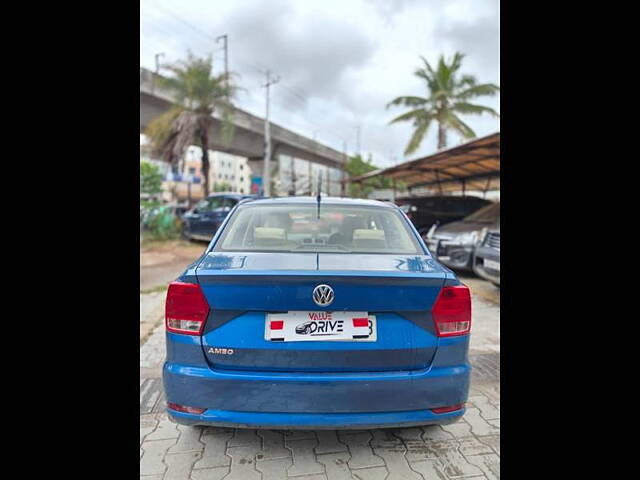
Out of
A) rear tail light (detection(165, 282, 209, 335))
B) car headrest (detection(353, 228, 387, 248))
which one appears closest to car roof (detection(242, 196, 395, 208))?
Result: car headrest (detection(353, 228, 387, 248))

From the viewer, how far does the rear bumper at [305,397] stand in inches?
69.9

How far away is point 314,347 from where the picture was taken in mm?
1783

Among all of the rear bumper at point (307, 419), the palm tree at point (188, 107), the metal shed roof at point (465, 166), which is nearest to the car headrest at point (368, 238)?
the rear bumper at point (307, 419)

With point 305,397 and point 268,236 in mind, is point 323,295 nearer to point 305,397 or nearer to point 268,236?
point 305,397

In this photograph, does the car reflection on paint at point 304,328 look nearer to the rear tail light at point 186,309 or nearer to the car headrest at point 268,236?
the rear tail light at point 186,309

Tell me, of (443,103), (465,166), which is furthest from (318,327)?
(443,103)

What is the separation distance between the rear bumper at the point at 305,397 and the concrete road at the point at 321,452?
400 mm

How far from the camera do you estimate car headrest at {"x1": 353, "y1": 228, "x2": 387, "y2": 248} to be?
8.32 ft

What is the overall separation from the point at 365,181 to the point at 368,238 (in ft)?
97.2

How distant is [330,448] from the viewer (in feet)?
7.25
